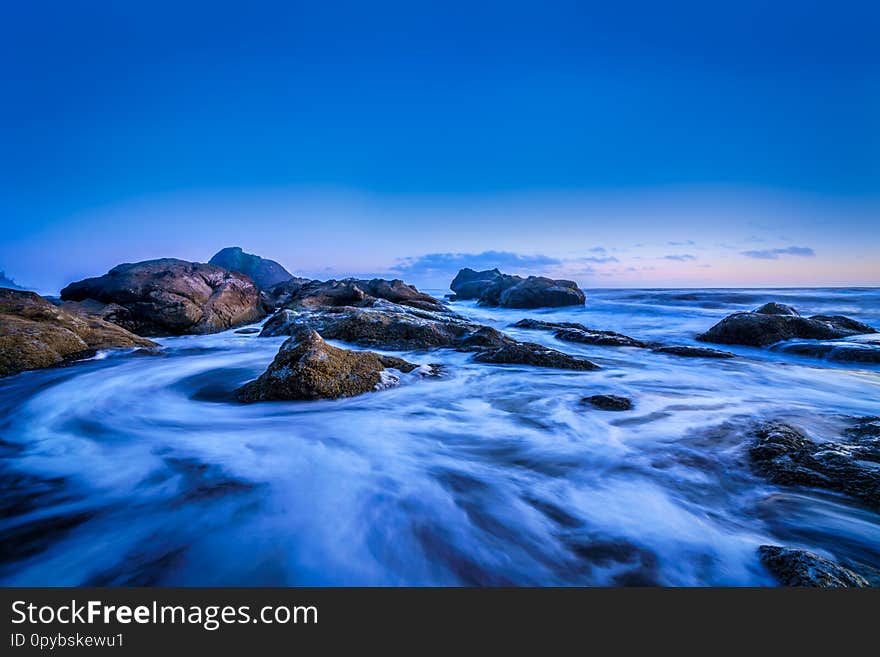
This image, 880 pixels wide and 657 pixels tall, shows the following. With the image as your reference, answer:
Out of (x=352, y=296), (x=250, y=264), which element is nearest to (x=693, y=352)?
(x=352, y=296)

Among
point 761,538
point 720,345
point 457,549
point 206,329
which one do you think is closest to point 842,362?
point 720,345

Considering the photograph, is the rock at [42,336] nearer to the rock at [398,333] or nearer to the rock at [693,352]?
the rock at [398,333]

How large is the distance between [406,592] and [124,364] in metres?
6.09

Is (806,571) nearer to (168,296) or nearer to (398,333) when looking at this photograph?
(398,333)

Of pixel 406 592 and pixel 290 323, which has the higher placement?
pixel 290 323

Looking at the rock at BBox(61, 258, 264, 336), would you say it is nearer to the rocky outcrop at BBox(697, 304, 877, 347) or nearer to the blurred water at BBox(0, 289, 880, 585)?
the blurred water at BBox(0, 289, 880, 585)

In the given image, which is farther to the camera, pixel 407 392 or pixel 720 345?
pixel 720 345

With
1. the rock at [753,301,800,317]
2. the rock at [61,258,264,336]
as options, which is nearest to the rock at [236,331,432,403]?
the rock at [61,258,264,336]

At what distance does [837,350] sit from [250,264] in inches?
1621

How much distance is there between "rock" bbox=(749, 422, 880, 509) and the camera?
235 cm

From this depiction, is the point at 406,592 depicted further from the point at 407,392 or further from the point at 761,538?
the point at 407,392

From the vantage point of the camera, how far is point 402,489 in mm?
2527

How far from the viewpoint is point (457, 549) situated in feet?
6.29

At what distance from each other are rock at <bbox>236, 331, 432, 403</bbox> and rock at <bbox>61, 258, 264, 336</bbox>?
22.5 feet
